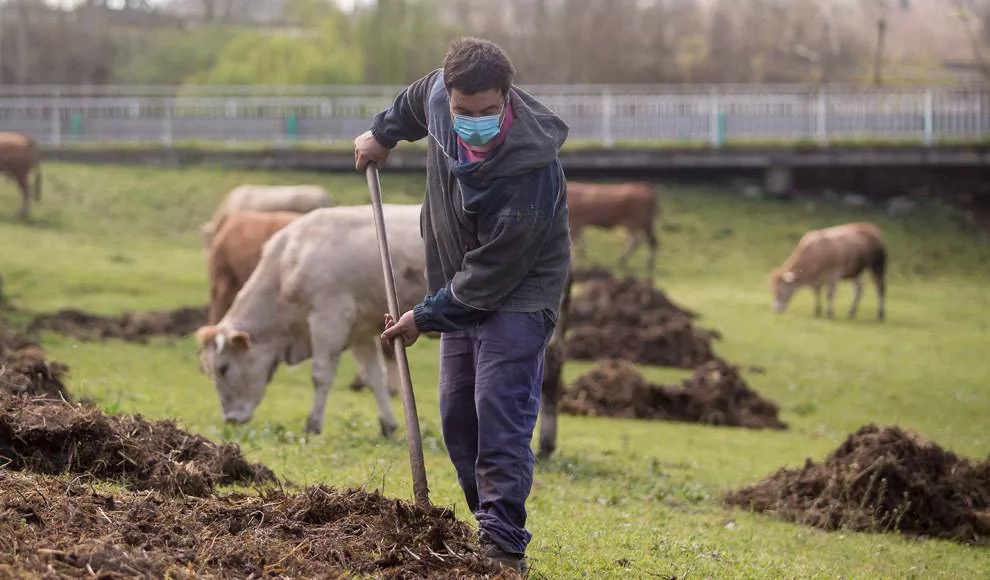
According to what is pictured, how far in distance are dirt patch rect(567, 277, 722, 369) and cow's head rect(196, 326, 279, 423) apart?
803 cm

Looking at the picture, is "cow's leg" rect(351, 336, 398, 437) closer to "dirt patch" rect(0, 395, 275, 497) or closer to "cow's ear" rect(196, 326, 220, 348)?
"cow's ear" rect(196, 326, 220, 348)

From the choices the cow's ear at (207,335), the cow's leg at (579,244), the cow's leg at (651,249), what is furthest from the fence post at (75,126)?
the cow's ear at (207,335)

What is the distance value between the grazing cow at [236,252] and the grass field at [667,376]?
0.83 metres

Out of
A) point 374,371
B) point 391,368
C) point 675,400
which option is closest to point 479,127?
point 374,371

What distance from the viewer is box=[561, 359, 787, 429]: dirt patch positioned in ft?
50.3

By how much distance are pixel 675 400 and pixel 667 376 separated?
10.2ft

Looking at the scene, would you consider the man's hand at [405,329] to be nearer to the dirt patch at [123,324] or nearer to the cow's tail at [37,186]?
the dirt patch at [123,324]

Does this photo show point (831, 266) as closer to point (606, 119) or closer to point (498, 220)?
point (606, 119)

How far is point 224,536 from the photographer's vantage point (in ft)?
17.8

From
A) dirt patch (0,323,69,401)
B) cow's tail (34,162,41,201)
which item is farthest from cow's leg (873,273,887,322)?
dirt patch (0,323,69,401)

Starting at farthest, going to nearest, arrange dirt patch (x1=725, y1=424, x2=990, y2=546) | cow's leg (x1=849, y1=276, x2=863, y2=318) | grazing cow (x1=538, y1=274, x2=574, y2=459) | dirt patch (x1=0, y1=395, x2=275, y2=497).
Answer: cow's leg (x1=849, y1=276, x2=863, y2=318) < grazing cow (x1=538, y1=274, x2=574, y2=459) < dirt patch (x1=725, y1=424, x2=990, y2=546) < dirt patch (x1=0, y1=395, x2=275, y2=497)

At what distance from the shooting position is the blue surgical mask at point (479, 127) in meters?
5.74

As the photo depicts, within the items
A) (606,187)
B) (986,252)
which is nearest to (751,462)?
(606,187)

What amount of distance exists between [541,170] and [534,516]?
267 centimetres
